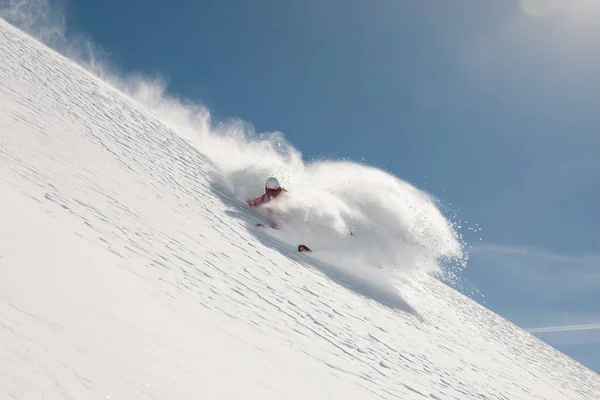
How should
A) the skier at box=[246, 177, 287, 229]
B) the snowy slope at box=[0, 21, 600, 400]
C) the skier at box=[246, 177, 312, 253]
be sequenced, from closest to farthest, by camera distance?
the snowy slope at box=[0, 21, 600, 400]
the skier at box=[246, 177, 312, 253]
the skier at box=[246, 177, 287, 229]

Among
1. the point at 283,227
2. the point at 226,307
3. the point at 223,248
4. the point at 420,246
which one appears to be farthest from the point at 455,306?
the point at 226,307

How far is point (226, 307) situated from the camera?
5.26m

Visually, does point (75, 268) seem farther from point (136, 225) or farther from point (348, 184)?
point (348, 184)

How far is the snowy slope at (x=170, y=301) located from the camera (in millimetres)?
2910

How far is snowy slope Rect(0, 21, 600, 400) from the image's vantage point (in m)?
2.91

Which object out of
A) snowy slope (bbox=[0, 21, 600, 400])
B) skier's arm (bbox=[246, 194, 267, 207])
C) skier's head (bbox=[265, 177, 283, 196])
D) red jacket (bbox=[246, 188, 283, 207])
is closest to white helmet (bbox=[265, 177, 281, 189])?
skier's head (bbox=[265, 177, 283, 196])

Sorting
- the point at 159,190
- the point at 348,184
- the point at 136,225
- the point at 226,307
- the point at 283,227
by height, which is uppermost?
the point at 348,184

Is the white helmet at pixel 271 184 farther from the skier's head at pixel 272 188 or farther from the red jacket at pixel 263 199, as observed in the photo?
the red jacket at pixel 263 199

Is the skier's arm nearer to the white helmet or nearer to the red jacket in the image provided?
the red jacket

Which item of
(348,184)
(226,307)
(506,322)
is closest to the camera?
(226,307)

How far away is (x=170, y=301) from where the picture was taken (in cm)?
446

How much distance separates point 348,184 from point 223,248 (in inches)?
389

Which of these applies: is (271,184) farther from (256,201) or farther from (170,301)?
(170,301)

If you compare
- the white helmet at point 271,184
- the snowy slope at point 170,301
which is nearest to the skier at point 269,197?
the white helmet at point 271,184
